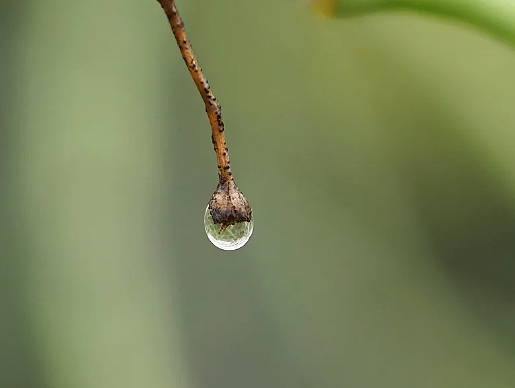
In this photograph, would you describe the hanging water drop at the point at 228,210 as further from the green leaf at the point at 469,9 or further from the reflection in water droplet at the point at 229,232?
the green leaf at the point at 469,9

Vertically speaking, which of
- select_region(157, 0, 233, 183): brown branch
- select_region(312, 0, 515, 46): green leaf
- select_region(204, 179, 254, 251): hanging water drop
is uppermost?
select_region(312, 0, 515, 46): green leaf

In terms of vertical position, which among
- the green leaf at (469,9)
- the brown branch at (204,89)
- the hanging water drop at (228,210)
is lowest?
the hanging water drop at (228,210)

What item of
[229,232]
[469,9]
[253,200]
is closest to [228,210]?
[229,232]

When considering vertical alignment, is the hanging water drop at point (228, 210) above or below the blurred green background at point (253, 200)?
below

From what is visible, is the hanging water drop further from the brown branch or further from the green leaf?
the green leaf

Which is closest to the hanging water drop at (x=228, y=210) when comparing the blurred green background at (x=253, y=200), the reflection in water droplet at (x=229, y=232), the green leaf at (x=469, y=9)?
the reflection in water droplet at (x=229, y=232)

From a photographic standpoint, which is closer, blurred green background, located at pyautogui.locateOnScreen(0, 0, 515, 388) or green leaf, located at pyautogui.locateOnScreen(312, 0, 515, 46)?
green leaf, located at pyautogui.locateOnScreen(312, 0, 515, 46)

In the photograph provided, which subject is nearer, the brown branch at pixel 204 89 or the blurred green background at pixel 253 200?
the brown branch at pixel 204 89

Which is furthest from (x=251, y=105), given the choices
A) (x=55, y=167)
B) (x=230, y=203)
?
(x=230, y=203)

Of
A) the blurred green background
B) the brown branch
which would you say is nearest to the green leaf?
the brown branch

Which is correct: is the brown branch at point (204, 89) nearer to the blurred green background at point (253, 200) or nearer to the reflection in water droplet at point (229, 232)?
the reflection in water droplet at point (229, 232)
